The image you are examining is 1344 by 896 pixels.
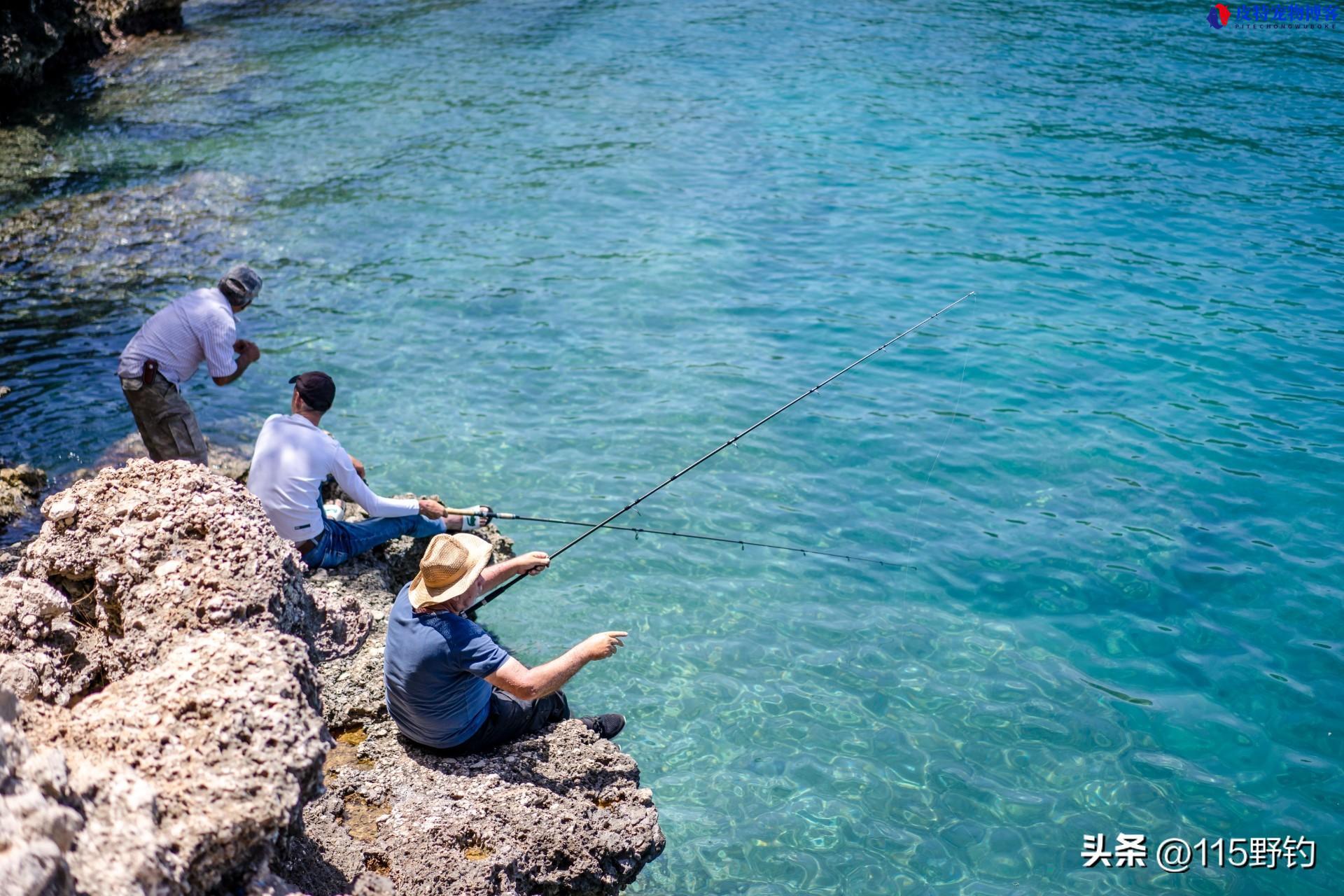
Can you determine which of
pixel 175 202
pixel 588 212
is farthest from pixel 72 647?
pixel 175 202

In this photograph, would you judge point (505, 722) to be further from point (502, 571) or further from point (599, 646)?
point (502, 571)

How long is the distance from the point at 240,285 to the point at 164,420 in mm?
1265

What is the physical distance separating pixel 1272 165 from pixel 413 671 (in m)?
15.9

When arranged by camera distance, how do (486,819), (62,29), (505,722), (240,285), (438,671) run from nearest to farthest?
(486,819) → (438,671) → (505,722) → (240,285) → (62,29)

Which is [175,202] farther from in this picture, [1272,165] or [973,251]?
[1272,165]

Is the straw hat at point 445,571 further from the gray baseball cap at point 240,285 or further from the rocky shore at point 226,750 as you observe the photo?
the gray baseball cap at point 240,285

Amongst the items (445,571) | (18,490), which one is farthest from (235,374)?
(445,571)

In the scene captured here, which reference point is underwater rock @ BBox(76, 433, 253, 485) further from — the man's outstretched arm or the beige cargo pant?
the man's outstretched arm

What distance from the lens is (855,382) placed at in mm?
11375

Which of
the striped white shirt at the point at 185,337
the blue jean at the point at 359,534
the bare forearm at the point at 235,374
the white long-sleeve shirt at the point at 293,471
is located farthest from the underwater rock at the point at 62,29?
the blue jean at the point at 359,534

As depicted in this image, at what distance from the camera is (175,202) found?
1609cm

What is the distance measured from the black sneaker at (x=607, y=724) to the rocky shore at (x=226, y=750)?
38 cm

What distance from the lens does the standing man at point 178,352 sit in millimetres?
8203

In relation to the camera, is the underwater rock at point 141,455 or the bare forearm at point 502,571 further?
the underwater rock at point 141,455
